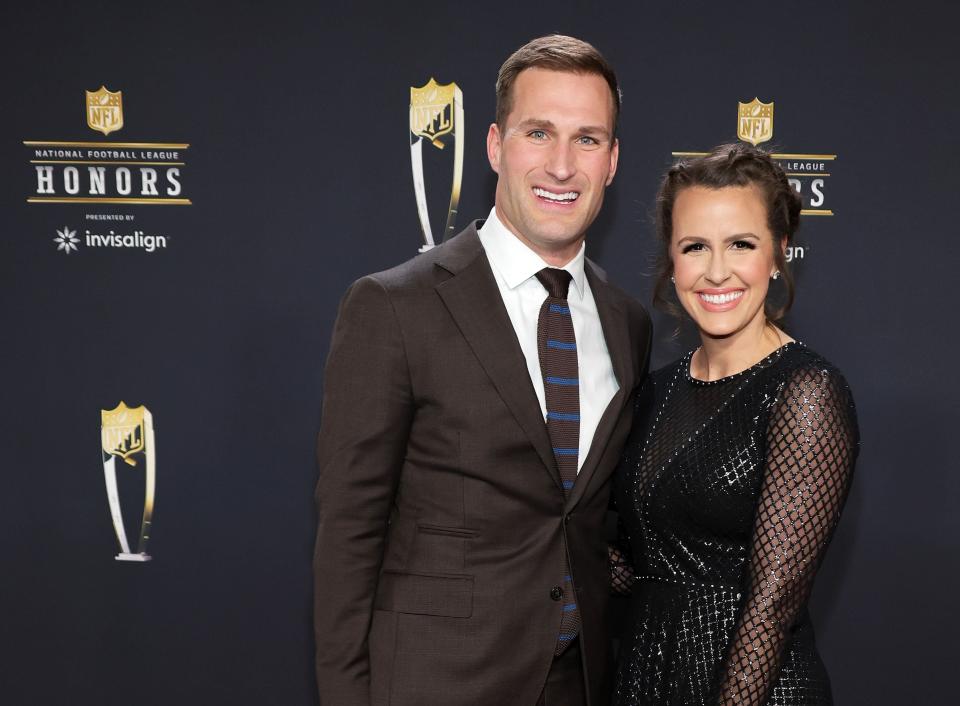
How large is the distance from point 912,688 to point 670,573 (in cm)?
164

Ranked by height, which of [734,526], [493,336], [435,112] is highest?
[435,112]

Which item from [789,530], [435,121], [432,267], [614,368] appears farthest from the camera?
[435,121]

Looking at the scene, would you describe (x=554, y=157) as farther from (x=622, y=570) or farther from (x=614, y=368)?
(x=622, y=570)

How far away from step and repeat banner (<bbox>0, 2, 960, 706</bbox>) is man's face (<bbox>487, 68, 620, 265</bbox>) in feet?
3.10

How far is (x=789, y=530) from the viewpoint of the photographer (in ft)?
4.78

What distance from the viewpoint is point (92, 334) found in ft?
8.94

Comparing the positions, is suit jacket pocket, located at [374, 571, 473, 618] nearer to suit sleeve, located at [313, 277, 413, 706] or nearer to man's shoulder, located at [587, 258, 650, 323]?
suit sleeve, located at [313, 277, 413, 706]

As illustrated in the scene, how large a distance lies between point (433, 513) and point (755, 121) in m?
1.75

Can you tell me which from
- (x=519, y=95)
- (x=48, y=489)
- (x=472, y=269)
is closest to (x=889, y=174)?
(x=519, y=95)

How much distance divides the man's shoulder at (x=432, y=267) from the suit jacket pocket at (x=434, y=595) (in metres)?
0.54

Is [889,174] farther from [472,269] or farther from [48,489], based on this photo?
[48,489]

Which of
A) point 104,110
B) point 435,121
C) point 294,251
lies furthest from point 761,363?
point 104,110

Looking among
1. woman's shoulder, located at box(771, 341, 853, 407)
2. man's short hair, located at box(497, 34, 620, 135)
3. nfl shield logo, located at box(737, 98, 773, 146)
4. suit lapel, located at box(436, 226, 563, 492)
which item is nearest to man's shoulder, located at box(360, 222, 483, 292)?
suit lapel, located at box(436, 226, 563, 492)

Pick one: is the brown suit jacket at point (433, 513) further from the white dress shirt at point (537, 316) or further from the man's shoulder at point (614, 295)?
the man's shoulder at point (614, 295)
